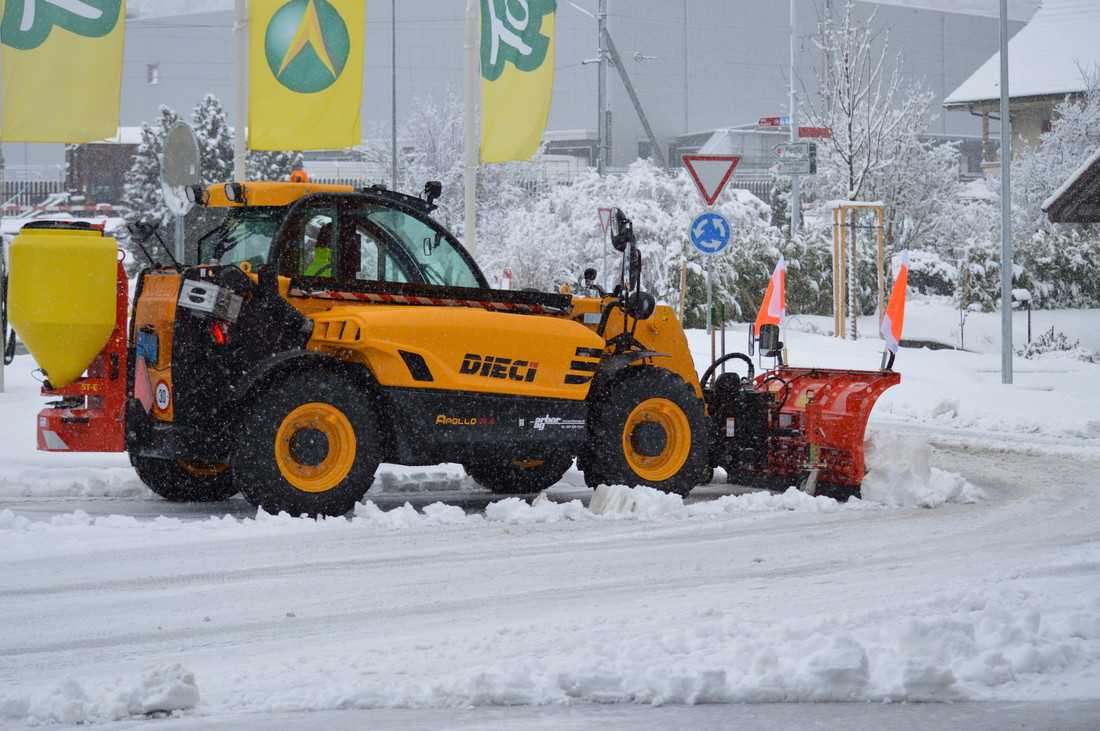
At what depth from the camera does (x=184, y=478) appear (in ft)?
32.5

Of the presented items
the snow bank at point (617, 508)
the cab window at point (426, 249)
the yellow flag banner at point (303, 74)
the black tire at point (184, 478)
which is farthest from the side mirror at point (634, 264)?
the yellow flag banner at point (303, 74)

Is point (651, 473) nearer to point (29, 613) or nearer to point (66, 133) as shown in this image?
point (29, 613)

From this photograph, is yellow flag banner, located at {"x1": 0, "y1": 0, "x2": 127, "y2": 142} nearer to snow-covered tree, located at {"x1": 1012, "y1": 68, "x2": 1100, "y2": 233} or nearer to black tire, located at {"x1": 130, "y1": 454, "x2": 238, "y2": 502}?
black tire, located at {"x1": 130, "y1": 454, "x2": 238, "y2": 502}

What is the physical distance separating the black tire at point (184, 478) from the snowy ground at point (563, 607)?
0.48 ft

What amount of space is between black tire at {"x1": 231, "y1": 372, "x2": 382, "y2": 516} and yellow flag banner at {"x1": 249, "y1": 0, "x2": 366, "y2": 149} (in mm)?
6608

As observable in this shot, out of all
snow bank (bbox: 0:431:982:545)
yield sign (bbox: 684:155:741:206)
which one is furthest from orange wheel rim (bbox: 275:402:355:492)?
yield sign (bbox: 684:155:741:206)

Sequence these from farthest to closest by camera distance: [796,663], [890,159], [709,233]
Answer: [890,159] → [709,233] → [796,663]

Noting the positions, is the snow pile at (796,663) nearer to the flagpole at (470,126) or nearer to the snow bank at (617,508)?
the snow bank at (617,508)

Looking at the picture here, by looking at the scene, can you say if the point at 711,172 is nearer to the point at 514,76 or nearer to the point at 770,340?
Result: the point at 514,76

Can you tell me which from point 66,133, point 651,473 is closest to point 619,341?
point 651,473

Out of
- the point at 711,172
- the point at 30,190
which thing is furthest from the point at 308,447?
the point at 30,190

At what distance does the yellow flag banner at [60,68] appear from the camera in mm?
13656

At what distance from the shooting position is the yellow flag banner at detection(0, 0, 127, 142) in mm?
13656

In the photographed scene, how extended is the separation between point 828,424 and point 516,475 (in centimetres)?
241
